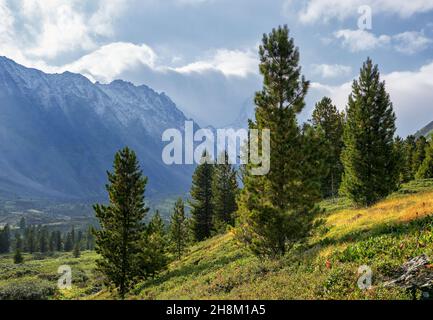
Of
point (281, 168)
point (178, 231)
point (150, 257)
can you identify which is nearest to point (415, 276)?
point (281, 168)

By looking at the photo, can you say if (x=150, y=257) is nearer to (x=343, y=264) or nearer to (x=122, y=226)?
(x=122, y=226)

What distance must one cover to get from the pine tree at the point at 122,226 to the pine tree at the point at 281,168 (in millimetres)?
13637

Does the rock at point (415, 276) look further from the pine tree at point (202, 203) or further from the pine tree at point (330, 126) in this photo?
the pine tree at point (202, 203)

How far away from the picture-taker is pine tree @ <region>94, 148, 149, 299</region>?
33.9m

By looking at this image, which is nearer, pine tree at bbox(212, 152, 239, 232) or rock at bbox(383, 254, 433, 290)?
rock at bbox(383, 254, 433, 290)

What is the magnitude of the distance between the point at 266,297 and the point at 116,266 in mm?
22159

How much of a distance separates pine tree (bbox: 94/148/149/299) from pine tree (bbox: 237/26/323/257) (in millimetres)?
13637

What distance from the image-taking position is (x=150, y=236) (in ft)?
128

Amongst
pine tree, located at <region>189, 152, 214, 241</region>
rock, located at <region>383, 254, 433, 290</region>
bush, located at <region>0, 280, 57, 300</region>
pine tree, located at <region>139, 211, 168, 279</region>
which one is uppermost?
pine tree, located at <region>189, 152, 214, 241</region>

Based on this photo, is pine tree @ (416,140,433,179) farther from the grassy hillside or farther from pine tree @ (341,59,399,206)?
the grassy hillside

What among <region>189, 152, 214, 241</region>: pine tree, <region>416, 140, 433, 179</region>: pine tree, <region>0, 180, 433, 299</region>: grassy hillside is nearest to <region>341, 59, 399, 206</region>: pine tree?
<region>0, 180, 433, 299</region>: grassy hillside

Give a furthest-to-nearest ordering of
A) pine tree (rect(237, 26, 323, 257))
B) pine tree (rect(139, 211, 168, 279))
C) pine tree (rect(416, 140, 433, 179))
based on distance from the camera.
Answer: pine tree (rect(416, 140, 433, 179)) → pine tree (rect(139, 211, 168, 279)) → pine tree (rect(237, 26, 323, 257))
